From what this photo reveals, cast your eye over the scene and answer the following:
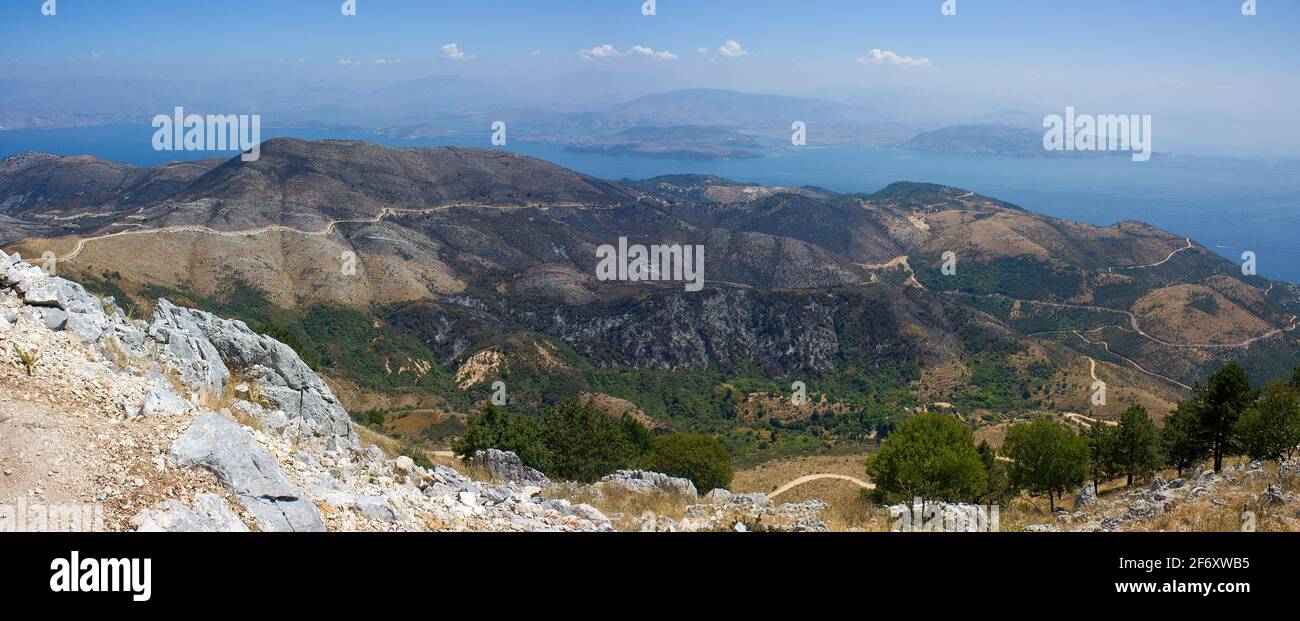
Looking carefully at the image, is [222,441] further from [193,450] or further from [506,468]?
[506,468]

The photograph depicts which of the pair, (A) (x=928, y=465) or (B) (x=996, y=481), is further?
(B) (x=996, y=481)

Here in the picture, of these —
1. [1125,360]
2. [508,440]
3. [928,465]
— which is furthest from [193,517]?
[1125,360]

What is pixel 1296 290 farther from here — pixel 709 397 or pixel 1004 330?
pixel 709 397

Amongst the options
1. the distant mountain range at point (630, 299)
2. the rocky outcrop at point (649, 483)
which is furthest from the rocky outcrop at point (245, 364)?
the distant mountain range at point (630, 299)

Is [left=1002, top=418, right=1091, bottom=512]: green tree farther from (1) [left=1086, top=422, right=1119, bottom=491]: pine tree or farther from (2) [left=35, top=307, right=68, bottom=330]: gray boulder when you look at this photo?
(2) [left=35, top=307, right=68, bottom=330]: gray boulder

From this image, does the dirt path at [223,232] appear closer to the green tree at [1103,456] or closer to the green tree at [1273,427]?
the green tree at [1103,456]
